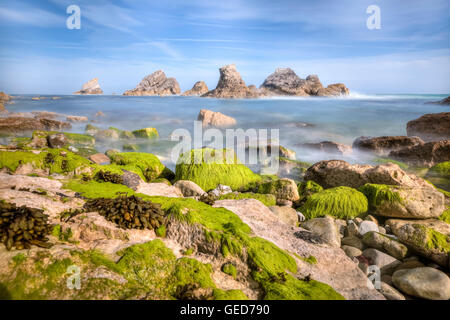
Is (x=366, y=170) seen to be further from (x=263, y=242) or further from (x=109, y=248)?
(x=109, y=248)

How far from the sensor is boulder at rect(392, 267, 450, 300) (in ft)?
10.1

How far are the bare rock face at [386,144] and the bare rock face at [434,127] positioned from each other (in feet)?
12.7

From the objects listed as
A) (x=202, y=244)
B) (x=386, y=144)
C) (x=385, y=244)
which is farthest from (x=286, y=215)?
(x=386, y=144)

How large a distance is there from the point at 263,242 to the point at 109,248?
185cm

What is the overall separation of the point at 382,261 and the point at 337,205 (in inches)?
77.4

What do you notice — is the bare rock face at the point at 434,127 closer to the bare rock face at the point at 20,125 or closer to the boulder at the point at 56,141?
the boulder at the point at 56,141

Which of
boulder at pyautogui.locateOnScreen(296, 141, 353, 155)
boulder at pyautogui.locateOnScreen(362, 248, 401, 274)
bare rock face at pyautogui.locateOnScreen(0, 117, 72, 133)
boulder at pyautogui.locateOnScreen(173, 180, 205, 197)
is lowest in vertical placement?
boulder at pyautogui.locateOnScreen(362, 248, 401, 274)

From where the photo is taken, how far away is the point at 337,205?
19.0 feet

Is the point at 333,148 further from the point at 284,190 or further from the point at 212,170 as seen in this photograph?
the point at 212,170

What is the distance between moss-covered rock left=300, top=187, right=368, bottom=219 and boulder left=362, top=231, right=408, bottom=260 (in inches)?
47.7

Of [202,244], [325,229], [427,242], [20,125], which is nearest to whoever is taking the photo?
[202,244]

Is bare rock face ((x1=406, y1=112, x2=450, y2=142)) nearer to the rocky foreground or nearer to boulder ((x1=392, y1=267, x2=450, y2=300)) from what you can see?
the rocky foreground

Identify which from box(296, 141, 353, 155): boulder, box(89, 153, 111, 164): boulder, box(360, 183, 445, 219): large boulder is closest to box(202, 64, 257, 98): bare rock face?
box(296, 141, 353, 155): boulder
